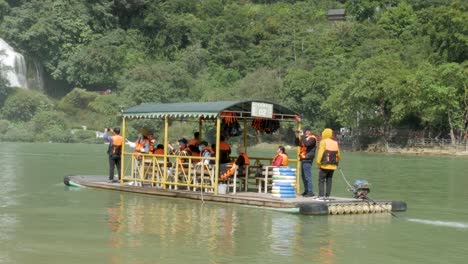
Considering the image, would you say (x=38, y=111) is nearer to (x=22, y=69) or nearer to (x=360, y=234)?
(x=22, y=69)

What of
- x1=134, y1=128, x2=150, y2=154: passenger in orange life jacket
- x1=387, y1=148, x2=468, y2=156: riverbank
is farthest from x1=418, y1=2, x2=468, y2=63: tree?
x1=134, y1=128, x2=150, y2=154: passenger in orange life jacket

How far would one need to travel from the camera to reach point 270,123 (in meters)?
21.6

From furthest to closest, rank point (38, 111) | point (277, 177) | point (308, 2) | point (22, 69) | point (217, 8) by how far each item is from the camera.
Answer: point (308, 2), point (217, 8), point (22, 69), point (38, 111), point (277, 177)

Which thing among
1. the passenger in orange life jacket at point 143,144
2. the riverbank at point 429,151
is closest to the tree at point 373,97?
the riverbank at point 429,151

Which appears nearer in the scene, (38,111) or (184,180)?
(184,180)

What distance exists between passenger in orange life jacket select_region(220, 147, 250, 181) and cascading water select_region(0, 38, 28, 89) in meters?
69.9

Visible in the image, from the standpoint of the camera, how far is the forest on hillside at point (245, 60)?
6719 centimetres

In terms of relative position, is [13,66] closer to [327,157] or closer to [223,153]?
[223,153]

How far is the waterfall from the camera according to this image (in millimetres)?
87188

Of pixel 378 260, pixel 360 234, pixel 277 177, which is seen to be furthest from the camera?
pixel 277 177

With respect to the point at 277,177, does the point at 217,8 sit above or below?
above

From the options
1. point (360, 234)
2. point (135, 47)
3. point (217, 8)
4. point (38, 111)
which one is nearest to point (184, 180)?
point (360, 234)

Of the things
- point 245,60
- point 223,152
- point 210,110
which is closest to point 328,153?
point 210,110

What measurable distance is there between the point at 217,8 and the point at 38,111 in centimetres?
3720
